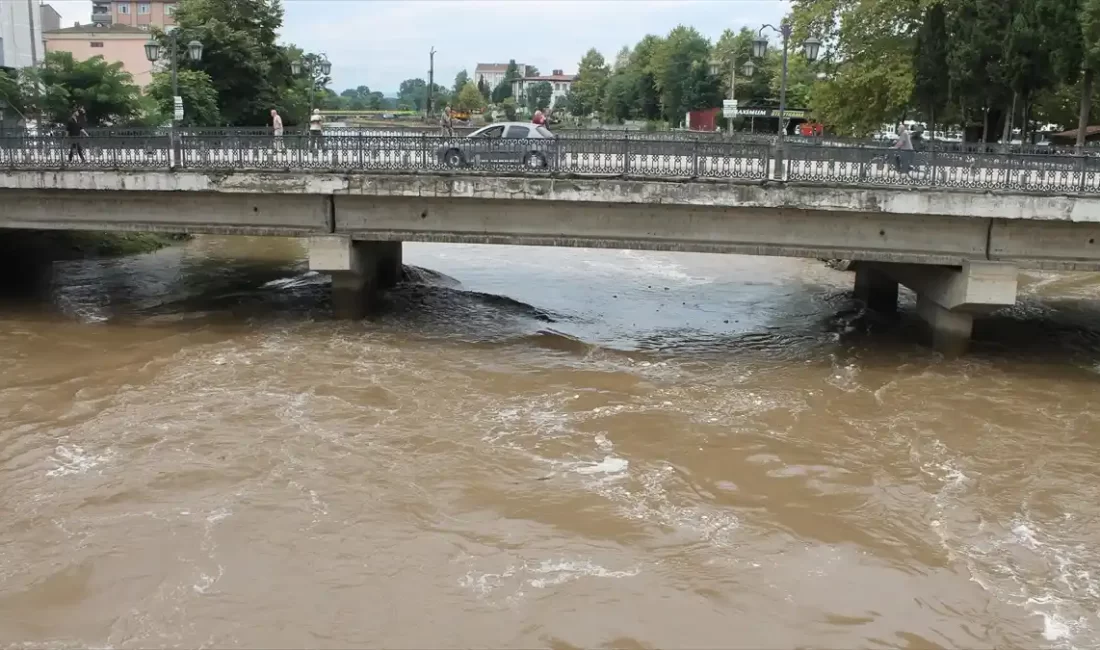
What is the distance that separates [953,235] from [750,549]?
9430mm

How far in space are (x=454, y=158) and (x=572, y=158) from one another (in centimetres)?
231

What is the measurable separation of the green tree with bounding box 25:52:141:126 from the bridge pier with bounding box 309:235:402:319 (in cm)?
1605

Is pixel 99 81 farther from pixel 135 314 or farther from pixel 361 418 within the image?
pixel 361 418

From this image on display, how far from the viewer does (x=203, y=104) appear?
36062 millimetres

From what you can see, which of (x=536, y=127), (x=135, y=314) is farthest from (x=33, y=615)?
(x=536, y=127)

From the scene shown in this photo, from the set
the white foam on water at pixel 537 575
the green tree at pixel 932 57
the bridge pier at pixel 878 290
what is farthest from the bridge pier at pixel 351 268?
the green tree at pixel 932 57

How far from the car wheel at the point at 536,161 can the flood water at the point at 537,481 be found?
3678 mm

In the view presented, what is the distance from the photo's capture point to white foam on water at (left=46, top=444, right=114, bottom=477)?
11.2 m

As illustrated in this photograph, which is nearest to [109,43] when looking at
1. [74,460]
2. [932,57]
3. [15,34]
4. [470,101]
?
[15,34]

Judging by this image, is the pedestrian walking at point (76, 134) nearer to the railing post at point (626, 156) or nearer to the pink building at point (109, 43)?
the railing post at point (626, 156)

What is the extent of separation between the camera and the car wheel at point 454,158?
16797mm

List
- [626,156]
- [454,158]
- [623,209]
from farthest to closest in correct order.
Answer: [623,209] < [454,158] < [626,156]

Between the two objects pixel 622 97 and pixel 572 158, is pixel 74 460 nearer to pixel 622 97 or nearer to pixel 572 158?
pixel 572 158

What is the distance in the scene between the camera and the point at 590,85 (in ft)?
422
